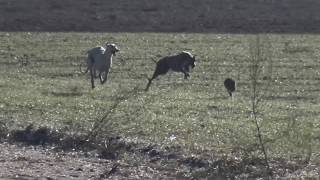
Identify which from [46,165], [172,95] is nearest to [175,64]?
[172,95]

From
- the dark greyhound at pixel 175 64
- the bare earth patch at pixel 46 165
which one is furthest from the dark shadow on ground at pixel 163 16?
the bare earth patch at pixel 46 165

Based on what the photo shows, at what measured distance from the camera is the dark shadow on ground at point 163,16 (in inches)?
1993

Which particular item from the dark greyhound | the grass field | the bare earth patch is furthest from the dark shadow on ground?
the bare earth patch

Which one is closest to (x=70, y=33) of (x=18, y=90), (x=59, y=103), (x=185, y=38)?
(x=185, y=38)

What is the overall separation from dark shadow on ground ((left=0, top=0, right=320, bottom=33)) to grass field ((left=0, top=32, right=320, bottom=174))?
22.6 ft

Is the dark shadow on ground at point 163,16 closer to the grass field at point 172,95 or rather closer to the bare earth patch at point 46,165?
the grass field at point 172,95

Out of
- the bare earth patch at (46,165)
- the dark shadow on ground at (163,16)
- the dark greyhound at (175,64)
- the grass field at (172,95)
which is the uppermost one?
the dark shadow on ground at (163,16)

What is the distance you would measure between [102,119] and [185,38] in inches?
989

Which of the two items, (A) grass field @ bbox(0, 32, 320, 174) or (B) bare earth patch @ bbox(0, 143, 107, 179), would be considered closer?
(B) bare earth patch @ bbox(0, 143, 107, 179)

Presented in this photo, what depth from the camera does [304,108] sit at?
22.6 metres

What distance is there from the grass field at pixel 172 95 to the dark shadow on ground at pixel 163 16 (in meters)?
6.88

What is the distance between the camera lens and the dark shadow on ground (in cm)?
5062

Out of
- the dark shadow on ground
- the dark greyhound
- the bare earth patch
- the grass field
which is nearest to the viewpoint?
the bare earth patch

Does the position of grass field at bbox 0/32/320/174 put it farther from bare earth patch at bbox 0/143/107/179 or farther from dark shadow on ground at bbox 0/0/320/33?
dark shadow on ground at bbox 0/0/320/33
